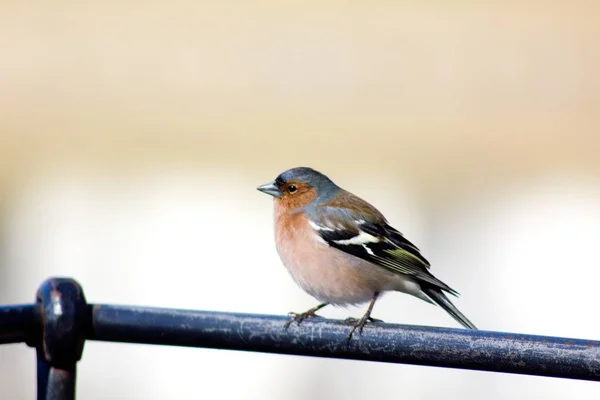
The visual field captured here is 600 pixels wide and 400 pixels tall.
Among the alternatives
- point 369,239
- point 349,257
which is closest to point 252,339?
point 349,257

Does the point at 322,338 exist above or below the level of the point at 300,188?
below

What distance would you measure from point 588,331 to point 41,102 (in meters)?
5.21

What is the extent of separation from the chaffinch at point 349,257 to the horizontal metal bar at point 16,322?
2127mm

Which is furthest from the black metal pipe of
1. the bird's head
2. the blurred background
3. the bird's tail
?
the blurred background

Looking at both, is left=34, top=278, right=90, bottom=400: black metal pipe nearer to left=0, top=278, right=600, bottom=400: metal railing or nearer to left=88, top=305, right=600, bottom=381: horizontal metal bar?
left=0, top=278, right=600, bottom=400: metal railing

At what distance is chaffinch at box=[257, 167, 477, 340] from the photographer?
459 centimetres

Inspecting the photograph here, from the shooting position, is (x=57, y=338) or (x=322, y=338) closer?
(x=57, y=338)

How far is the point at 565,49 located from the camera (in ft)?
28.5

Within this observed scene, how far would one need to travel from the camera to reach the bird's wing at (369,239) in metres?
4.62

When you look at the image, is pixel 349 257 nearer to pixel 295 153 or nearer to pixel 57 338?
pixel 57 338

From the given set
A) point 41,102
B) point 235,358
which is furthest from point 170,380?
point 41,102

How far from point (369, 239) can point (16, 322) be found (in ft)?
8.33

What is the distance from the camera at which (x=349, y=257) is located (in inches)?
184

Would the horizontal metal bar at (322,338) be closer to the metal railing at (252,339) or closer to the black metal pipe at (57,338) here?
the metal railing at (252,339)
